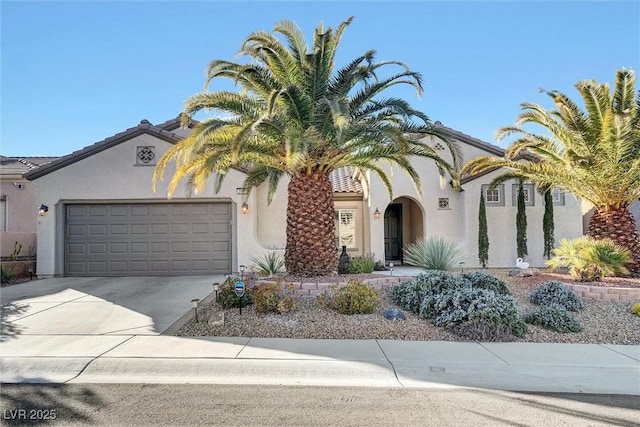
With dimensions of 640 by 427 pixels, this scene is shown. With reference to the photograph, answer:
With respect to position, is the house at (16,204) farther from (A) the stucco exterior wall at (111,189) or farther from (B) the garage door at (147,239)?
(B) the garage door at (147,239)

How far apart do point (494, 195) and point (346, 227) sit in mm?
5966

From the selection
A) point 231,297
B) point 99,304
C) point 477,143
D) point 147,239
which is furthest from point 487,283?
point 147,239

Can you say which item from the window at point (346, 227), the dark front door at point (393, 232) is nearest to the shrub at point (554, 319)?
the window at point (346, 227)

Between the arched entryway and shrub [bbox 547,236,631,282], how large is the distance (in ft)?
21.9

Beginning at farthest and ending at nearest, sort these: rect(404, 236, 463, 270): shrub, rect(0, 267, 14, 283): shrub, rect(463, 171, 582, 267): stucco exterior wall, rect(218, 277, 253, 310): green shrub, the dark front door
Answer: the dark front door
rect(463, 171, 582, 267): stucco exterior wall
rect(0, 267, 14, 283): shrub
rect(404, 236, 463, 270): shrub
rect(218, 277, 253, 310): green shrub

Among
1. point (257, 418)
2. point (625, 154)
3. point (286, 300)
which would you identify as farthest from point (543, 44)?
point (257, 418)

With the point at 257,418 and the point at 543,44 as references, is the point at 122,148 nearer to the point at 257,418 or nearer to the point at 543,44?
the point at 257,418

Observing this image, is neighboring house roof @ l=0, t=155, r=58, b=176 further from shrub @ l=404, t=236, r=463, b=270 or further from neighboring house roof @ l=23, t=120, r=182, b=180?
shrub @ l=404, t=236, r=463, b=270

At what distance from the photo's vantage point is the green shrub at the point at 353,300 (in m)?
8.31

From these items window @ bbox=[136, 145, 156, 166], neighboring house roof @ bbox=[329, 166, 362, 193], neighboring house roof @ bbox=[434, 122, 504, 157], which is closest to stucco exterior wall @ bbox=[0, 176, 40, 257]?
window @ bbox=[136, 145, 156, 166]

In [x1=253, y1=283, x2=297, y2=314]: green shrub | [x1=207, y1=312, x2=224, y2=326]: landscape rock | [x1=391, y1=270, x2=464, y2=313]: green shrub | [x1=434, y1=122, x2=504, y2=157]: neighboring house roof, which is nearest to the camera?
[x1=207, y1=312, x2=224, y2=326]: landscape rock

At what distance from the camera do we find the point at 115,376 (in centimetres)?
545

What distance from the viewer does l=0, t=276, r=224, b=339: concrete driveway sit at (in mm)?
7641

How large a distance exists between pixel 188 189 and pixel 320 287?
15.6 feet
